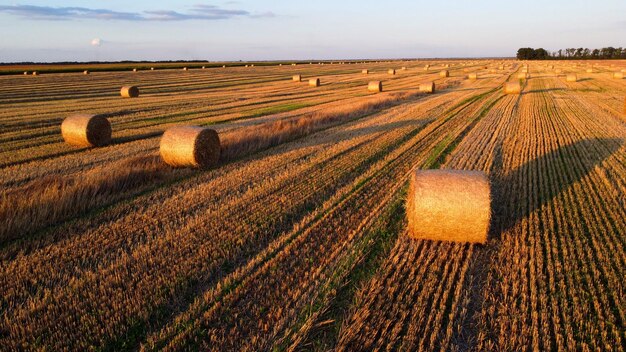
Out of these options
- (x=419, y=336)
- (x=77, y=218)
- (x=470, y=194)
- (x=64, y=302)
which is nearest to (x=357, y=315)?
(x=419, y=336)

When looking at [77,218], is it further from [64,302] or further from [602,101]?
[602,101]

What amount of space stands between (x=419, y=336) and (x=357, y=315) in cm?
67

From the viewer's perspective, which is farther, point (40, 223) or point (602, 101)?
point (602, 101)

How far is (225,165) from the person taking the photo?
1086cm

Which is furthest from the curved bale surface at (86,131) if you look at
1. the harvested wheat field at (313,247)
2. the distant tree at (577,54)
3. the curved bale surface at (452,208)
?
the distant tree at (577,54)

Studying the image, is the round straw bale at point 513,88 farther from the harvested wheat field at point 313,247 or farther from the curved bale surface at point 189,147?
the curved bale surface at point 189,147

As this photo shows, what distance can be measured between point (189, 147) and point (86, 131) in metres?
4.78

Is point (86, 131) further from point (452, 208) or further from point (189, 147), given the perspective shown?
point (452, 208)

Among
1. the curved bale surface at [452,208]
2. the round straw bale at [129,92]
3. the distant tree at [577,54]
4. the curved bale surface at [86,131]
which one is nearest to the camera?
the curved bale surface at [452,208]

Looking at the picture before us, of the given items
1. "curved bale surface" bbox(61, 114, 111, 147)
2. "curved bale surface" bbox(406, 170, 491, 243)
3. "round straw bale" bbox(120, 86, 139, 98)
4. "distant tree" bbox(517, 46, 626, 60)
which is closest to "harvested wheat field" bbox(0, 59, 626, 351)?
"curved bale surface" bbox(406, 170, 491, 243)

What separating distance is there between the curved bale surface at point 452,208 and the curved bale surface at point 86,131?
1089 cm

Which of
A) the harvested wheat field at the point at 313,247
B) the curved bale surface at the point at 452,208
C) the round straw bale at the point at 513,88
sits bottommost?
the harvested wheat field at the point at 313,247

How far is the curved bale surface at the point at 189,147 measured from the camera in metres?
10.1

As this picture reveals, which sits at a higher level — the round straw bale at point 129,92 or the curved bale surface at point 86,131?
the round straw bale at point 129,92
